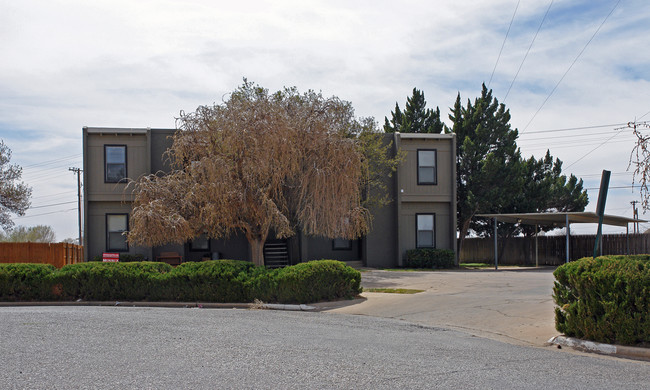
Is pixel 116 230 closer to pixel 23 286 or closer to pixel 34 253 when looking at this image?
pixel 34 253

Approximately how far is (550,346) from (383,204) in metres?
17.0

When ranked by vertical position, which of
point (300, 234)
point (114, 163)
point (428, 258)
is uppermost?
point (114, 163)

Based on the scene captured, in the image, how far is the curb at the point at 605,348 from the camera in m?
9.14

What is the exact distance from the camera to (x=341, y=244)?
28.6m

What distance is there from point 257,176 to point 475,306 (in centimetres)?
761

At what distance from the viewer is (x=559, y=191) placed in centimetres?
3712

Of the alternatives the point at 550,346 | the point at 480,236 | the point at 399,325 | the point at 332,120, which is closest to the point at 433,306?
the point at 399,325

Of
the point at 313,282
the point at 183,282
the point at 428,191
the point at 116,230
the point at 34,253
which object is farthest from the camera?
the point at 428,191

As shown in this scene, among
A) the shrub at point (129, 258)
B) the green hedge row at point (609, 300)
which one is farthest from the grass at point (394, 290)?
the shrub at point (129, 258)

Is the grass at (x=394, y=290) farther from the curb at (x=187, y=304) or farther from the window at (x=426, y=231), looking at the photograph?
the window at (x=426, y=231)

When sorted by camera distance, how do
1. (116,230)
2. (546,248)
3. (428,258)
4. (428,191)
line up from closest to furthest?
(116,230), (428,258), (428,191), (546,248)

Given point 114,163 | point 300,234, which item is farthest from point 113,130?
point 300,234

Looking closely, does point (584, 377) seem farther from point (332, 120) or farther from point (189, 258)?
point (189, 258)

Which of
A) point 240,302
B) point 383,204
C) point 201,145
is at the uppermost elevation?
point 201,145
